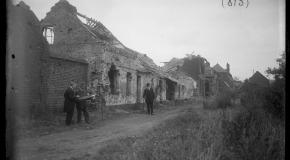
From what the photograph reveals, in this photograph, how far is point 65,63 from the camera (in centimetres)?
1284

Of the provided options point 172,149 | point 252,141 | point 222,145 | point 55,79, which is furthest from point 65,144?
point 55,79

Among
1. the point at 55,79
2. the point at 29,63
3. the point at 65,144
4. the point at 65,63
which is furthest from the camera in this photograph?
the point at 65,63

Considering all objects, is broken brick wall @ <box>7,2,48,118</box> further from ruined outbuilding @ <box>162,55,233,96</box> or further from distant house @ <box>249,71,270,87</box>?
ruined outbuilding @ <box>162,55,233,96</box>

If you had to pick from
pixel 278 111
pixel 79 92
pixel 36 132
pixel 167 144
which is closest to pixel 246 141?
pixel 167 144

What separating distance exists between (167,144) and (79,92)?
244 inches

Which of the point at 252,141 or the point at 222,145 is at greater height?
the point at 252,141

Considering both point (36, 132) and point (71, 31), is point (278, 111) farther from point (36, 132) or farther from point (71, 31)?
point (71, 31)

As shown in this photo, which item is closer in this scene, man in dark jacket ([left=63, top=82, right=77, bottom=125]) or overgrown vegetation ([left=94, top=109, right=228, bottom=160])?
overgrown vegetation ([left=94, top=109, right=228, bottom=160])

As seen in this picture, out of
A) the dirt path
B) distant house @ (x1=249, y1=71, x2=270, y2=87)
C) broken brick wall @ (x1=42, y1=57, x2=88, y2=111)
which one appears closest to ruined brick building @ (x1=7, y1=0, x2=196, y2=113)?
broken brick wall @ (x1=42, y1=57, x2=88, y2=111)

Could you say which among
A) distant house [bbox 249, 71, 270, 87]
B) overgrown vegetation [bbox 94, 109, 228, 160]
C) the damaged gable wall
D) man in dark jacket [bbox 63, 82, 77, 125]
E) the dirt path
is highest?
the damaged gable wall

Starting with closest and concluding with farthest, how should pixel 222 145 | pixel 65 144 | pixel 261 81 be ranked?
pixel 222 145 < pixel 65 144 < pixel 261 81

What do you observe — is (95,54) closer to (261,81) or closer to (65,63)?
(65,63)

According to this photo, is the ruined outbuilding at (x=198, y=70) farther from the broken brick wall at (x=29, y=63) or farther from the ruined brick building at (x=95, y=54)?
the broken brick wall at (x=29, y=63)

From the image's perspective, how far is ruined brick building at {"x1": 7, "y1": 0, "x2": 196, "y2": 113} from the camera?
35.7 feet
